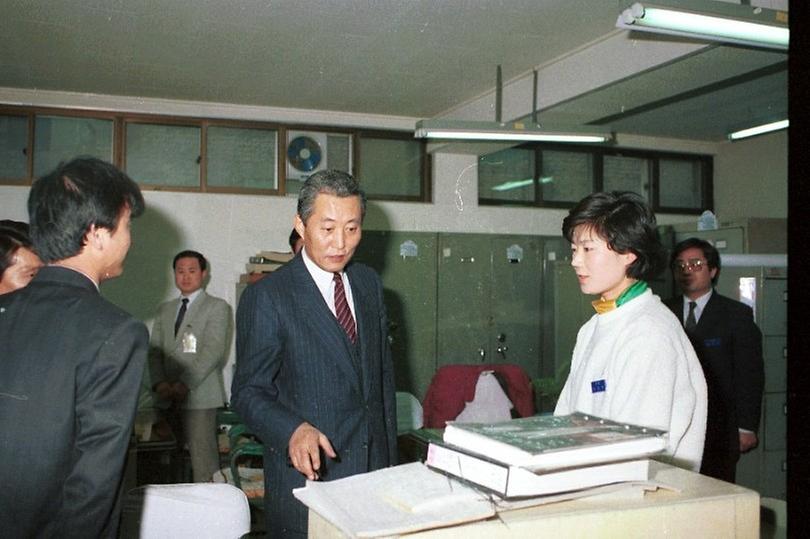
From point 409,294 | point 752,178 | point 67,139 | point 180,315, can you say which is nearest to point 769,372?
point 409,294

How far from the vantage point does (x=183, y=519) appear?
163 centimetres

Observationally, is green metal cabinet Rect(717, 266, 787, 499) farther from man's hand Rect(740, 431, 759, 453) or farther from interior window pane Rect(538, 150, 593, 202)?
interior window pane Rect(538, 150, 593, 202)

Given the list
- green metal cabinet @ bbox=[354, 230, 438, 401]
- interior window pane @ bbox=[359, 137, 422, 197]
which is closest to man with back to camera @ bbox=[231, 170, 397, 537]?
green metal cabinet @ bbox=[354, 230, 438, 401]

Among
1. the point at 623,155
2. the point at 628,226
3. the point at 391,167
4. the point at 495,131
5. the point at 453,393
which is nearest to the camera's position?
the point at 628,226

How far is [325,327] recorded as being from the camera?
189cm

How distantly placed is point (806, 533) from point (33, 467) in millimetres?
1211

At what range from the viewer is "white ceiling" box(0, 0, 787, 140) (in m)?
3.92

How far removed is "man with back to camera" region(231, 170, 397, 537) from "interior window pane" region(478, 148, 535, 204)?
15.6 ft

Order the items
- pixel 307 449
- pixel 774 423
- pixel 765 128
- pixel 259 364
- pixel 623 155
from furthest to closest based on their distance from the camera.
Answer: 1. pixel 623 155
2. pixel 765 128
3. pixel 774 423
4. pixel 259 364
5. pixel 307 449

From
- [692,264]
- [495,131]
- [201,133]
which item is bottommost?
[692,264]

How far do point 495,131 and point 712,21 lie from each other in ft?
6.61

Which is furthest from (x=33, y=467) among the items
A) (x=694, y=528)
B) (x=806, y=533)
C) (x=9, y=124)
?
(x=9, y=124)

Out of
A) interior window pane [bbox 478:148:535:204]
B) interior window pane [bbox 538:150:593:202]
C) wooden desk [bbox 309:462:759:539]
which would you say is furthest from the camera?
interior window pane [bbox 538:150:593:202]

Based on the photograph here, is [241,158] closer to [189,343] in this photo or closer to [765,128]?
[189,343]
